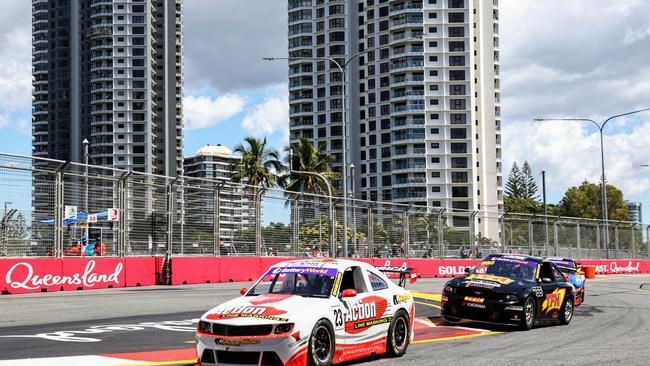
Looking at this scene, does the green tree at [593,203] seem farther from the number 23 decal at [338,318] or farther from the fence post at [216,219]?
the number 23 decal at [338,318]

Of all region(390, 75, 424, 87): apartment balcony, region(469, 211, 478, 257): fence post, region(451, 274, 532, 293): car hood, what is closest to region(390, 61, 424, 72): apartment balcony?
region(390, 75, 424, 87): apartment balcony

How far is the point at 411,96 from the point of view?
382ft

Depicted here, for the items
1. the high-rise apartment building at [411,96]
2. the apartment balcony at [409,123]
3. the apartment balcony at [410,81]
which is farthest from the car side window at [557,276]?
the apartment balcony at [410,81]

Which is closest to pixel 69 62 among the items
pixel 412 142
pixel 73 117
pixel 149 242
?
pixel 73 117

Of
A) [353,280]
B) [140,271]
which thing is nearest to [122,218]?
[140,271]

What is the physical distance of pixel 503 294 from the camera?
1506cm

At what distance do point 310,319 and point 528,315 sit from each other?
23.7 feet

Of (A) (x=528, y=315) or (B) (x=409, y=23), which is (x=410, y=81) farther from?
(A) (x=528, y=315)

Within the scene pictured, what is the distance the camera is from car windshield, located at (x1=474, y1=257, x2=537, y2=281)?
16188 mm

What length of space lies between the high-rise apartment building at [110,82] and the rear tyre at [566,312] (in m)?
117

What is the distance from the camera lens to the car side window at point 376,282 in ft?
36.0

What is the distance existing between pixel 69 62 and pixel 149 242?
124 m

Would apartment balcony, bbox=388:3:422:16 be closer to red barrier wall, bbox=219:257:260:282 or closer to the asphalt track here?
red barrier wall, bbox=219:257:260:282

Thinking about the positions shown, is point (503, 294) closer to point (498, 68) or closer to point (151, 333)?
point (151, 333)
